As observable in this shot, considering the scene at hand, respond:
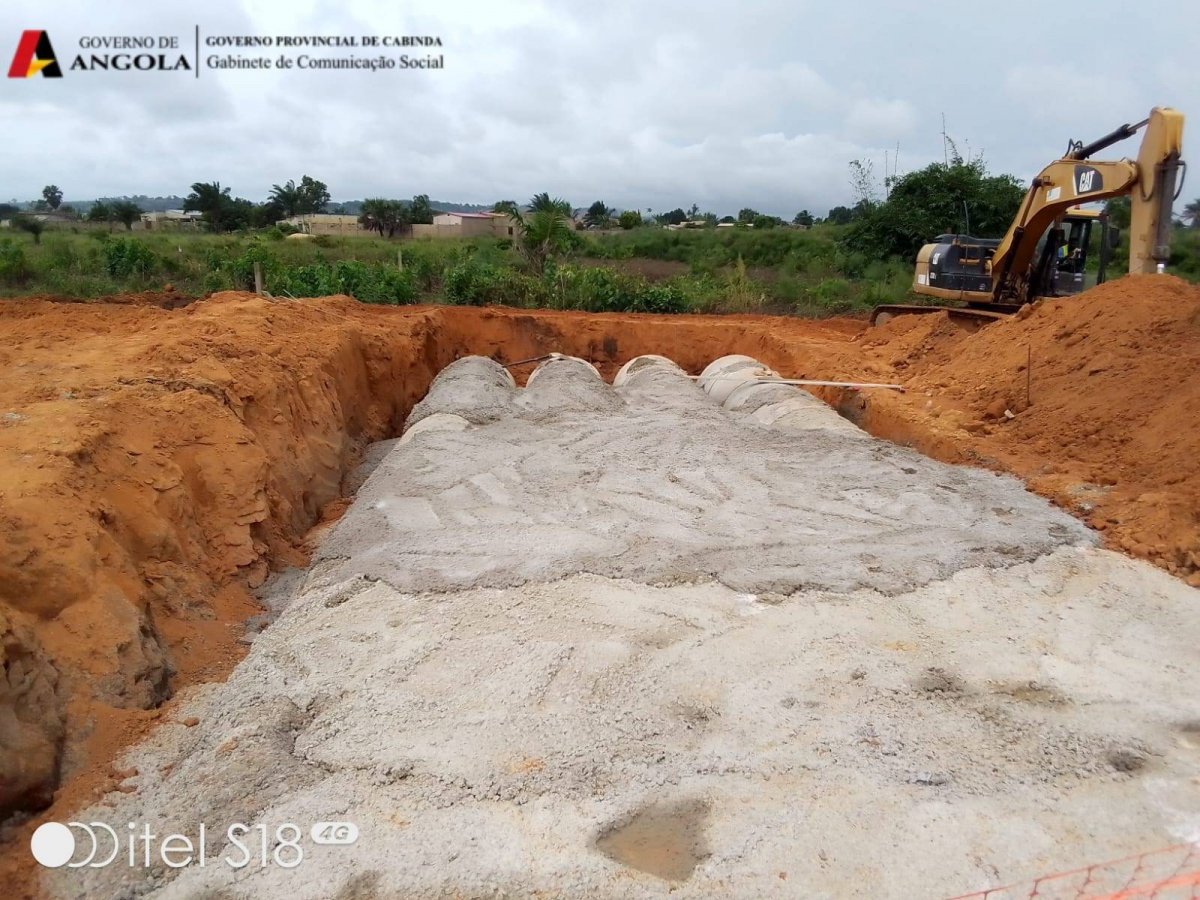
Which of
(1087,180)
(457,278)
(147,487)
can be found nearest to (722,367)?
(1087,180)

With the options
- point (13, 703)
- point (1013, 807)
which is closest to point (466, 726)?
point (13, 703)

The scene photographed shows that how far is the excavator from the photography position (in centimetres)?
791

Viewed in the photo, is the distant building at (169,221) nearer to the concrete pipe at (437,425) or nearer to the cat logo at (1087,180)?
the concrete pipe at (437,425)

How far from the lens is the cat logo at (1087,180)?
860 cm

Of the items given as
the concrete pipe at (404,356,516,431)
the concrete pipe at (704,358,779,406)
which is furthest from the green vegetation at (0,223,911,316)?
the concrete pipe at (704,358,779,406)

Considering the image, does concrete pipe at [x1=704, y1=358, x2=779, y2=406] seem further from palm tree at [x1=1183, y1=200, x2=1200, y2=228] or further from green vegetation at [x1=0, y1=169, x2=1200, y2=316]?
palm tree at [x1=1183, y1=200, x2=1200, y2=228]

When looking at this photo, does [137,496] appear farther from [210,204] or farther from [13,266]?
[210,204]

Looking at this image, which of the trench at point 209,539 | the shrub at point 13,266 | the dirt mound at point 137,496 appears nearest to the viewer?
the trench at point 209,539

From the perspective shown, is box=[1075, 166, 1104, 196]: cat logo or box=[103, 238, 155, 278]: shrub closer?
box=[1075, 166, 1104, 196]: cat logo

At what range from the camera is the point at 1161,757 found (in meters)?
3.17

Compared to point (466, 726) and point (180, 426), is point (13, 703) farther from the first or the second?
point (180, 426)

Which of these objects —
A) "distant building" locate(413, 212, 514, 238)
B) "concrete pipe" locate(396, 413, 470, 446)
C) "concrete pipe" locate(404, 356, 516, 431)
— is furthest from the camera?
"distant building" locate(413, 212, 514, 238)

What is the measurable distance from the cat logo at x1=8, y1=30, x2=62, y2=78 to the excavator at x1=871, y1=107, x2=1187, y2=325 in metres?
10.9

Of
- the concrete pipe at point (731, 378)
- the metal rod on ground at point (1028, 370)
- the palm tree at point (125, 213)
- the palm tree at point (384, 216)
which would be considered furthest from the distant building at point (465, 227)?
the metal rod on ground at point (1028, 370)
